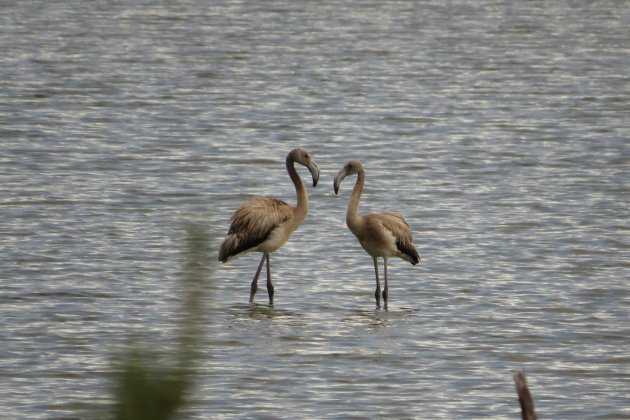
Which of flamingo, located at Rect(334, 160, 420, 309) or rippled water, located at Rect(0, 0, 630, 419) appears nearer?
rippled water, located at Rect(0, 0, 630, 419)

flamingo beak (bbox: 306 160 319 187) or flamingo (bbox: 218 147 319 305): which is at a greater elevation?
flamingo beak (bbox: 306 160 319 187)

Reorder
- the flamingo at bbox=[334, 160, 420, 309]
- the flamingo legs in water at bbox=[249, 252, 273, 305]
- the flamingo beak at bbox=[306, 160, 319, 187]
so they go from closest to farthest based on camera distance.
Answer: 1. the flamingo at bbox=[334, 160, 420, 309]
2. the flamingo legs in water at bbox=[249, 252, 273, 305]
3. the flamingo beak at bbox=[306, 160, 319, 187]

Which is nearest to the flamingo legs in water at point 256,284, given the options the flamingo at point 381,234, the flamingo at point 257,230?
the flamingo at point 257,230

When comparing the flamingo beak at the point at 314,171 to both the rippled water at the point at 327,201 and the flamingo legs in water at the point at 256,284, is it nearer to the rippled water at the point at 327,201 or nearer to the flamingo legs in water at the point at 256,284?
the flamingo legs in water at the point at 256,284

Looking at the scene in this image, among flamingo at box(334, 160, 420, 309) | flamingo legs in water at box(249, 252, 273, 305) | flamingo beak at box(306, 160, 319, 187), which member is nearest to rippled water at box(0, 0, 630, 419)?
flamingo legs in water at box(249, 252, 273, 305)

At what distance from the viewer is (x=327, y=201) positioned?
16.6m

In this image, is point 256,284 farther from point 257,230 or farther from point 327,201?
point 327,201

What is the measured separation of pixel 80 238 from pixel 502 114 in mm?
10512

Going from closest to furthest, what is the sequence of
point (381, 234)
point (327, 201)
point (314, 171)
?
point (381, 234)
point (314, 171)
point (327, 201)

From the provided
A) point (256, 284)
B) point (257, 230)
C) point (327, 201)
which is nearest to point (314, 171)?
point (257, 230)

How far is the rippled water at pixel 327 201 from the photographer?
9039 millimetres

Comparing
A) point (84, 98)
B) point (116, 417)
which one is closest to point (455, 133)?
point (84, 98)

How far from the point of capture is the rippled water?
29.7 feet

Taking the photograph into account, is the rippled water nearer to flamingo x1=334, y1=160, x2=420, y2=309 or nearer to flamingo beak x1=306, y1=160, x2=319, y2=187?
flamingo x1=334, y1=160, x2=420, y2=309
